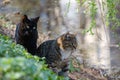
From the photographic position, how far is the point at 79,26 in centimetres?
1311

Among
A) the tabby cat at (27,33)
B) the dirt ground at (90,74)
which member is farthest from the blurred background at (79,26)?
the tabby cat at (27,33)

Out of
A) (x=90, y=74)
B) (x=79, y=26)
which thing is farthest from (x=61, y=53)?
(x=79, y=26)

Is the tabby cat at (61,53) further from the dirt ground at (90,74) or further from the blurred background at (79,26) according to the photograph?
the dirt ground at (90,74)

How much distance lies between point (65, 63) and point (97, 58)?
3852 mm

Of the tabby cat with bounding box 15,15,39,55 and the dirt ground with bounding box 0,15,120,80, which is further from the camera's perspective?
the dirt ground with bounding box 0,15,120,80

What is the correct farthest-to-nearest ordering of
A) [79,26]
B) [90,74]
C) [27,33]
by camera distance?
1. [79,26]
2. [90,74]
3. [27,33]

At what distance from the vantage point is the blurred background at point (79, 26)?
9.38m

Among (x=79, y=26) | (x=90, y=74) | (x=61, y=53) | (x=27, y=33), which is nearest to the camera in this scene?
(x=61, y=53)

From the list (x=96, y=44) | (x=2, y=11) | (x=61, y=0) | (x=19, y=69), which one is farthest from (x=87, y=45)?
(x=19, y=69)

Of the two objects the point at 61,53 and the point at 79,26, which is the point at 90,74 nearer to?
the point at 61,53

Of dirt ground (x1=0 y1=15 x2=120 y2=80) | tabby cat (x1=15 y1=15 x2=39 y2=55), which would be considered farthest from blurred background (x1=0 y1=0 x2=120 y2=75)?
tabby cat (x1=15 y1=15 x2=39 y2=55)

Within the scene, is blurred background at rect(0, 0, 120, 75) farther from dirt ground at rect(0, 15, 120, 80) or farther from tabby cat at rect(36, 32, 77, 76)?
tabby cat at rect(36, 32, 77, 76)

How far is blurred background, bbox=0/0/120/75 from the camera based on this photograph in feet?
30.8

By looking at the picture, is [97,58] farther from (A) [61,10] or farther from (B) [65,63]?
(A) [61,10]
